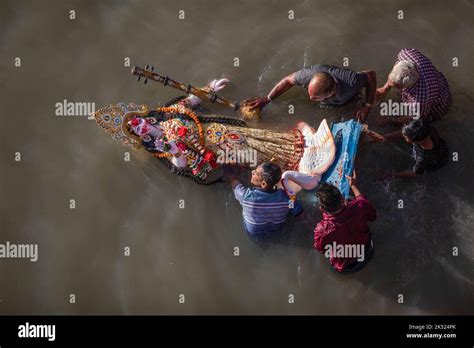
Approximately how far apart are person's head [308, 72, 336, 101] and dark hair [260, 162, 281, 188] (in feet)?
2.73

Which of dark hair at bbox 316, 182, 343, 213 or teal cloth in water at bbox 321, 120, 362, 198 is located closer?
dark hair at bbox 316, 182, 343, 213

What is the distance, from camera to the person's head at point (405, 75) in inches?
230

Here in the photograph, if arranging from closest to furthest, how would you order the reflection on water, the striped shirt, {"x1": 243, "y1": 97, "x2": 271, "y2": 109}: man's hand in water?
the striped shirt < the reflection on water < {"x1": 243, "y1": 97, "x2": 271, "y2": 109}: man's hand in water

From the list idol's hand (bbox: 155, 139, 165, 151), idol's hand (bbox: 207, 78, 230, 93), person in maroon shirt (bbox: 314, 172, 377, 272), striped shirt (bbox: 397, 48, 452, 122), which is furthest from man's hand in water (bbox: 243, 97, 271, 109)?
striped shirt (bbox: 397, 48, 452, 122)

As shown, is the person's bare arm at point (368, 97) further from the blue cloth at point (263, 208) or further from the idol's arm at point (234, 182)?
the idol's arm at point (234, 182)

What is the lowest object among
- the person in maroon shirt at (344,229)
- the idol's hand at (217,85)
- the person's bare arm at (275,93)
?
the person in maroon shirt at (344,229)

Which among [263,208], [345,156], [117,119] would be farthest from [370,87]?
[117,119]

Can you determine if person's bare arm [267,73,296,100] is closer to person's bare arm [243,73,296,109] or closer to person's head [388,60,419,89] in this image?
person's bare arm [243,73,296,109]

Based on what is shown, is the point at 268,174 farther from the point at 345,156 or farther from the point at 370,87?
the point at 370,87

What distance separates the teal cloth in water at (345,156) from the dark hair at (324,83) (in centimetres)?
47

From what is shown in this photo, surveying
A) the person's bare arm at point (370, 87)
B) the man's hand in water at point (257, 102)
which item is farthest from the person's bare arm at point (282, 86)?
the person's bare arm at point (370, 87)

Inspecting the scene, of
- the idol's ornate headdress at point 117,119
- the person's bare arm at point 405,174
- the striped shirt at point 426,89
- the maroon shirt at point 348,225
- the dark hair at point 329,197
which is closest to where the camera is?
the dark hair at point 329,197

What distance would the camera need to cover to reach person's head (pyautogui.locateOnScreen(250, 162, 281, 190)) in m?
5.75

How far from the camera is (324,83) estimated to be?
5.76 meters
